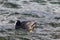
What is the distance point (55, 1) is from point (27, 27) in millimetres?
3421

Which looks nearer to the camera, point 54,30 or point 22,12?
point 54,30

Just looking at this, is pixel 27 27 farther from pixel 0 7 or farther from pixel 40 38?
pixel 0 7

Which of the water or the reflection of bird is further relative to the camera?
the reflection of bird

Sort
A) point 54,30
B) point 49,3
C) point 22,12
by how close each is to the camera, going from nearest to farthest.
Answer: point 54,30
point 22,12
point 49,3

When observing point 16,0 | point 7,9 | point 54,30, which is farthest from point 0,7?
point 54,30

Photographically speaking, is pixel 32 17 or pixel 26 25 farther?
pixel 32 17

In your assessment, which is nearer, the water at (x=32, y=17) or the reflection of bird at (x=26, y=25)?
the water at (x=32, y=17)

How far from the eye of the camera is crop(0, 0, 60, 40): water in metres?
8.83

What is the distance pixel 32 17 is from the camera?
10.4 metres

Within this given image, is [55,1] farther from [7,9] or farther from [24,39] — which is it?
[24,39]

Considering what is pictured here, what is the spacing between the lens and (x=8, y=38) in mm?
8594

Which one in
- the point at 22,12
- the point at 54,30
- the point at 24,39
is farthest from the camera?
the point at 22,12

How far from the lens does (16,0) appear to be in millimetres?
12547

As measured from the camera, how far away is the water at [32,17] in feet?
29.0
